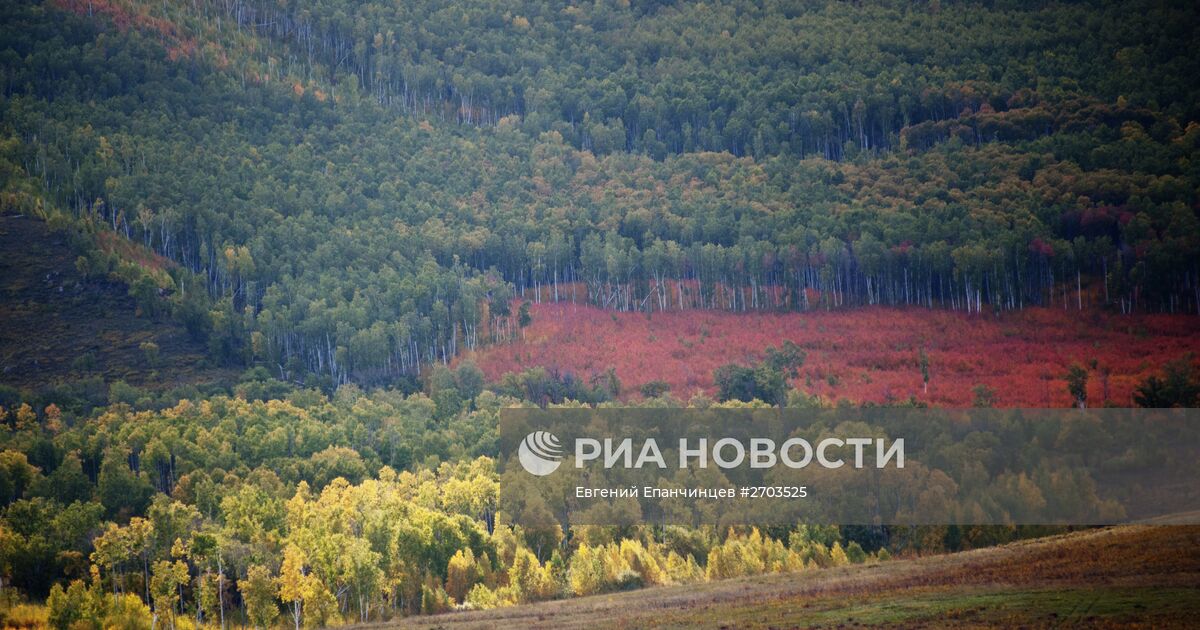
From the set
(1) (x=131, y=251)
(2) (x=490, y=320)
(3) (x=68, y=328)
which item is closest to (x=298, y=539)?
(3) (x=68, y=328)

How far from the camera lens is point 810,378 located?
13238cm

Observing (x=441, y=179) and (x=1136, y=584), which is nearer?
(x=1136, y=584)

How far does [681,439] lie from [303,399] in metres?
45.0

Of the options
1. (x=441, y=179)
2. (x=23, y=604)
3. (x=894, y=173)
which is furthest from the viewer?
(x=441, y=179)

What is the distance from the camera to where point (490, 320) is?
15688 centimetres

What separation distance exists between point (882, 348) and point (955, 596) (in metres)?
67.6

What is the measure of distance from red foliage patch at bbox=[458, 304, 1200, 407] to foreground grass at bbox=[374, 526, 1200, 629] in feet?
129

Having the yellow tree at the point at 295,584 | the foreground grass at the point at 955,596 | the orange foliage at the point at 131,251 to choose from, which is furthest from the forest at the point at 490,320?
the foreground grass at the point at 955,596

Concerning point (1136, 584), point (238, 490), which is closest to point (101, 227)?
point (238, 490)

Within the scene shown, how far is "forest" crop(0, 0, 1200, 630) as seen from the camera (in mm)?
88188

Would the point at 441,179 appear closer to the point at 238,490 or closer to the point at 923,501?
the point at 238,490

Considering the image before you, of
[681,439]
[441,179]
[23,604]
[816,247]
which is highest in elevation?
[441,179]

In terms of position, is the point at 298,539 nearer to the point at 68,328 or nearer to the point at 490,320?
the point at 68,328

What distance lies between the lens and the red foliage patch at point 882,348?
125688 mm
